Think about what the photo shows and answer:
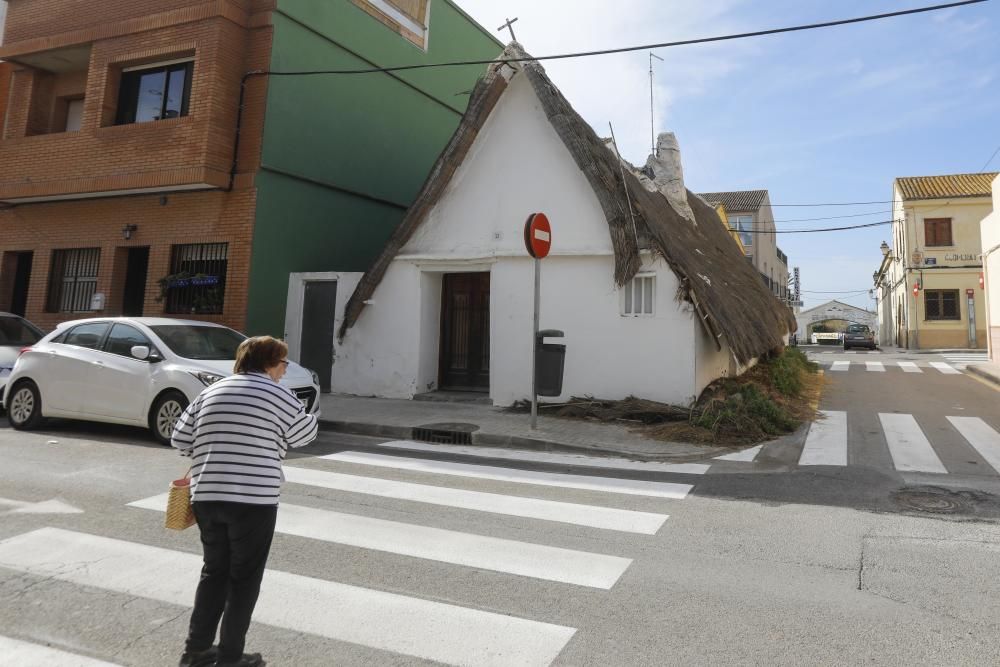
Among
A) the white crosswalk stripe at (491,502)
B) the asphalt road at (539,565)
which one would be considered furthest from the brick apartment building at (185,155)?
the white crosswalk stripe at (491,502)

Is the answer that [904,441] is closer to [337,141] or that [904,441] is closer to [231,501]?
[231,501]

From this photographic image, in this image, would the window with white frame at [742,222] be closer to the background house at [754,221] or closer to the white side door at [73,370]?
the background house at [754,221]

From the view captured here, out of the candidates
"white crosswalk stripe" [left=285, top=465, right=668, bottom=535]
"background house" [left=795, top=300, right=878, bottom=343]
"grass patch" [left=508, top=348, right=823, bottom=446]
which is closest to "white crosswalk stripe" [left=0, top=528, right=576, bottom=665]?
"white crosswalk stripe" [left=285, top=465, right=668, bottom=535]

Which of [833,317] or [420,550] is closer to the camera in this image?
[420,550]

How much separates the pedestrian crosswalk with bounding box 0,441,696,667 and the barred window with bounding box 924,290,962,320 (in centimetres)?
3419

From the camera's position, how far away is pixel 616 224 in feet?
32.2

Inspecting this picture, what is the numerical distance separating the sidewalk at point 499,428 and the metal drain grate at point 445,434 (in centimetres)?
3

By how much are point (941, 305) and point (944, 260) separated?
2520 millimetres

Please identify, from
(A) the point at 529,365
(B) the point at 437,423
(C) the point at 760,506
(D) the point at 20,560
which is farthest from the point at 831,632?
(A) the point at 529,365

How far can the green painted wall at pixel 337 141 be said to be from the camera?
12.6 m

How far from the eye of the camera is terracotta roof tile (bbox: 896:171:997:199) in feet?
106

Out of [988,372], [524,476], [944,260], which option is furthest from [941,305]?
[524,476]

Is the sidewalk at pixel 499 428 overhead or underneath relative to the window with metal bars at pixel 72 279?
underneath

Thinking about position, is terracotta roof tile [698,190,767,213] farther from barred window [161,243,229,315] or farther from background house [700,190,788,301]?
barred window [161,243,229,315]
